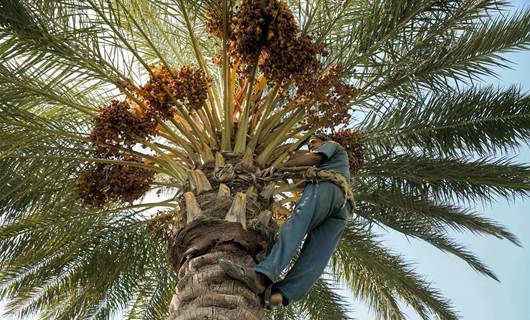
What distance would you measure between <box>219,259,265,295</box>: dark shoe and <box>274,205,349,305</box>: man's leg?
252 mm

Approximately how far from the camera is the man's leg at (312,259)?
4969 millimetres

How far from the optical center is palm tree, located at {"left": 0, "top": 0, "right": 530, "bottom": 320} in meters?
6.35

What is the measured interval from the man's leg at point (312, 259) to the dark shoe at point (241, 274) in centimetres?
25

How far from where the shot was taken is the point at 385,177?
7766 millimetres

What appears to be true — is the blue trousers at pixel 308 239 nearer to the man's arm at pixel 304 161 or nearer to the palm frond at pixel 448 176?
the man's arm at pixel 304 161

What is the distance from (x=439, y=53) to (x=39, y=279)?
16.9 feet

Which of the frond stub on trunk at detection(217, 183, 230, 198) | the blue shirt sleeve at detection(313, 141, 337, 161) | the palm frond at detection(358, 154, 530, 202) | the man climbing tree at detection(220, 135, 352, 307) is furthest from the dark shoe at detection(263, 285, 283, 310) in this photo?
the palm frond at detection(358, 154, 530, 202)

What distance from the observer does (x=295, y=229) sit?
202 inches

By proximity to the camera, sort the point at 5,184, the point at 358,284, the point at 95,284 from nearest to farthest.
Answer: the point at 5,184, the point at 95,284, the point at 358,284

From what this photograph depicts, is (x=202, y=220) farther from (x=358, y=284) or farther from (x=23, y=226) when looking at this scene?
(x=358, y=284)

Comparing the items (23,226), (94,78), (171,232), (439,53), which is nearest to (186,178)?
(171,232)

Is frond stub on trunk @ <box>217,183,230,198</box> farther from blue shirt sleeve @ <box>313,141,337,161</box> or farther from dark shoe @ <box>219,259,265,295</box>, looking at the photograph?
dark shoe @ <box>219,259,265,295</box>

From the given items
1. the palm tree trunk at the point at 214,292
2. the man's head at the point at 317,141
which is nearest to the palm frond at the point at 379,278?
the man's head at the point at 317,141

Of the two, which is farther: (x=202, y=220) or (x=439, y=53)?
(x=439, y=53)
